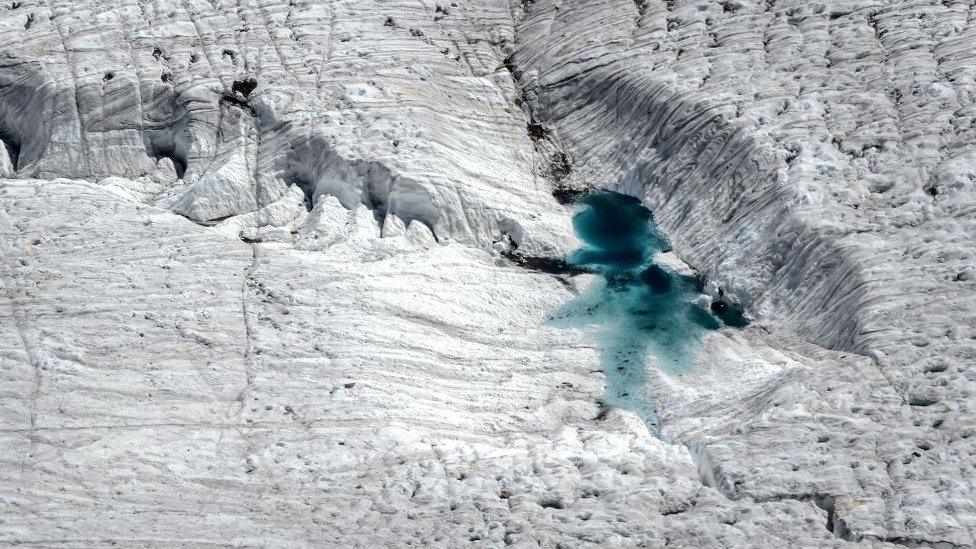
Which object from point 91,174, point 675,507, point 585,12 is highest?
point 585,12

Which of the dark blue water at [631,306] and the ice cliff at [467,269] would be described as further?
the dark blue water at [631,306]

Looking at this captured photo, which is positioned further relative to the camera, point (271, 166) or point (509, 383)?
point (271, 166)

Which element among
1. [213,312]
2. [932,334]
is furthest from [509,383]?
[932,334]

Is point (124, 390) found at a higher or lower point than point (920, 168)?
lower

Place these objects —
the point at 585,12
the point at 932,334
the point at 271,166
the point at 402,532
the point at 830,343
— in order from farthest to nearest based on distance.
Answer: the point at 585,12
the point at 271,166
the point at 830,343
the point at 932,334
the point at 402,532

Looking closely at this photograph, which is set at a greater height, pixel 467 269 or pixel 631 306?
pixel 631 306

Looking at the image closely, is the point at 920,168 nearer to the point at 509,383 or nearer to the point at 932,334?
the point at 932,334

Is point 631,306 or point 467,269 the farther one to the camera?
point 467,269

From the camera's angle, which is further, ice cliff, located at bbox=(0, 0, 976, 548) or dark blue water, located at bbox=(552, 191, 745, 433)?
dark blue water, located at bbox=(552, 191, 745, 433)
